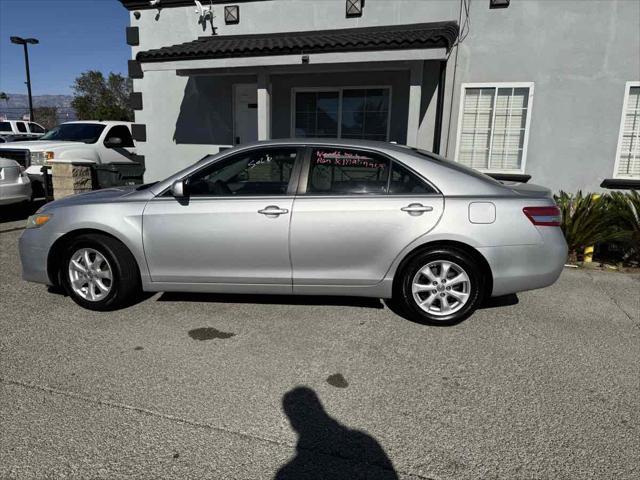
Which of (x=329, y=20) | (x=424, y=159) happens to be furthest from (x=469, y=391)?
(x=329, y=20)

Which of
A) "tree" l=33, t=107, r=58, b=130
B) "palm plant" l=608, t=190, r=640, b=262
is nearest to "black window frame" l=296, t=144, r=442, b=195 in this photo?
"palm plant" l=608, t=190, r=640, b=262

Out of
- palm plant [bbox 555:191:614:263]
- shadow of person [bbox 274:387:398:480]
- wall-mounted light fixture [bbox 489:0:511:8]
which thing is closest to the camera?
shadow of person [bbox 274:387:398:480]

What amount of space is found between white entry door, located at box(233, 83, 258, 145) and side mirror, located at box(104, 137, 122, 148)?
2.78 m

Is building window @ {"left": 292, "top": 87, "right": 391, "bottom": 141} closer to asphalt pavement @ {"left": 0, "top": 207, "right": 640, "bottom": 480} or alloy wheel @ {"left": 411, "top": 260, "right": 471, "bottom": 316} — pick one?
asphalt pavement @ {"left": 0, "top": 207, "right": 640, "bottom": 480}

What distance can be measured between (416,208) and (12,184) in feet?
23.9

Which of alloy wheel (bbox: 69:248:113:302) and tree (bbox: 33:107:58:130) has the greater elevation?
tree (bbox: 33:107:58:130)

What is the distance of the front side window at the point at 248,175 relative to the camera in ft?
13.3

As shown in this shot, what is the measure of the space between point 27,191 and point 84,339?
5.79 metres

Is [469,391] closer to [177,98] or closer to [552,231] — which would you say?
[552,231]

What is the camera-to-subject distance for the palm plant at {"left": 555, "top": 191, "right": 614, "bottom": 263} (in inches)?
244

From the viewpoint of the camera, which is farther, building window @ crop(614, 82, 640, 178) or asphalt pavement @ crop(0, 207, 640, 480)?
building window @ crop(614, 82, 640, 178)

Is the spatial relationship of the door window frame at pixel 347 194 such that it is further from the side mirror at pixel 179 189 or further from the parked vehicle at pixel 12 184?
the parked vehicle at pixel 12 184

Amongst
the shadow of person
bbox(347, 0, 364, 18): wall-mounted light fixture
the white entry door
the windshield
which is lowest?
the shadow of person

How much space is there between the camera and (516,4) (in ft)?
25.1
